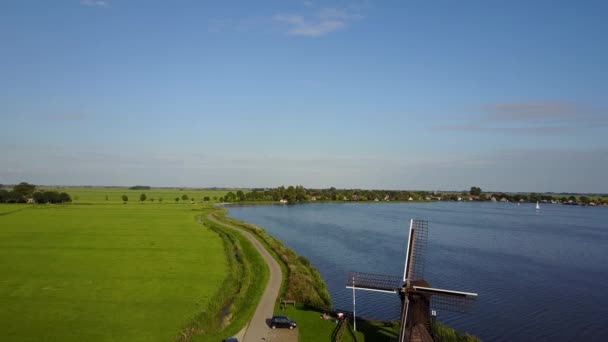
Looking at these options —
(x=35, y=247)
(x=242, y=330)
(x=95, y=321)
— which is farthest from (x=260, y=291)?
(x=35, y=247)

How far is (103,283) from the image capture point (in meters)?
37.5

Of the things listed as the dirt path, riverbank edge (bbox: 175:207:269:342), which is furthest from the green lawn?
the dirt path

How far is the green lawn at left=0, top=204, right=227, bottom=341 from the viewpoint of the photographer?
26.8 m

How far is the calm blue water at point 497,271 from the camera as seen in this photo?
32.8 m

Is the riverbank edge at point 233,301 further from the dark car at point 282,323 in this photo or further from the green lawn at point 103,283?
the dark car at point 282,323

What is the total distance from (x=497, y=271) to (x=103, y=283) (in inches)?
1618

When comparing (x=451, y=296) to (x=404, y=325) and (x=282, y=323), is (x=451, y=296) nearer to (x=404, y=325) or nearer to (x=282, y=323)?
(x=404, y=325)

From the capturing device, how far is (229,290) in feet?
121

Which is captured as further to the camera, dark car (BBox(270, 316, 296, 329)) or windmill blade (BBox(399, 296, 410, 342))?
dark car (BBox(270, 316, 296, 329))

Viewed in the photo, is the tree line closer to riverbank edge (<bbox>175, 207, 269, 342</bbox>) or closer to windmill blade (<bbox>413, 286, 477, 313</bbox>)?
riverbank edge (<bbox>175, 207, 269, 342</bbox>)

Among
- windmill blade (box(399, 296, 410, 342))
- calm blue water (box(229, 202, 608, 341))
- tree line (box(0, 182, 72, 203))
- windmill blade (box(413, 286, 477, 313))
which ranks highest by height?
tree line (box(0, 182, 72, 203))

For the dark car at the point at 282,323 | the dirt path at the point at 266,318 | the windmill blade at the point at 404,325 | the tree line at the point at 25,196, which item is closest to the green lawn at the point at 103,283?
the dirt path at the point at 266,318

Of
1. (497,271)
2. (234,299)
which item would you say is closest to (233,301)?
(234,299)

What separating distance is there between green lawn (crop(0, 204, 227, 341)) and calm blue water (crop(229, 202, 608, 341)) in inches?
513
